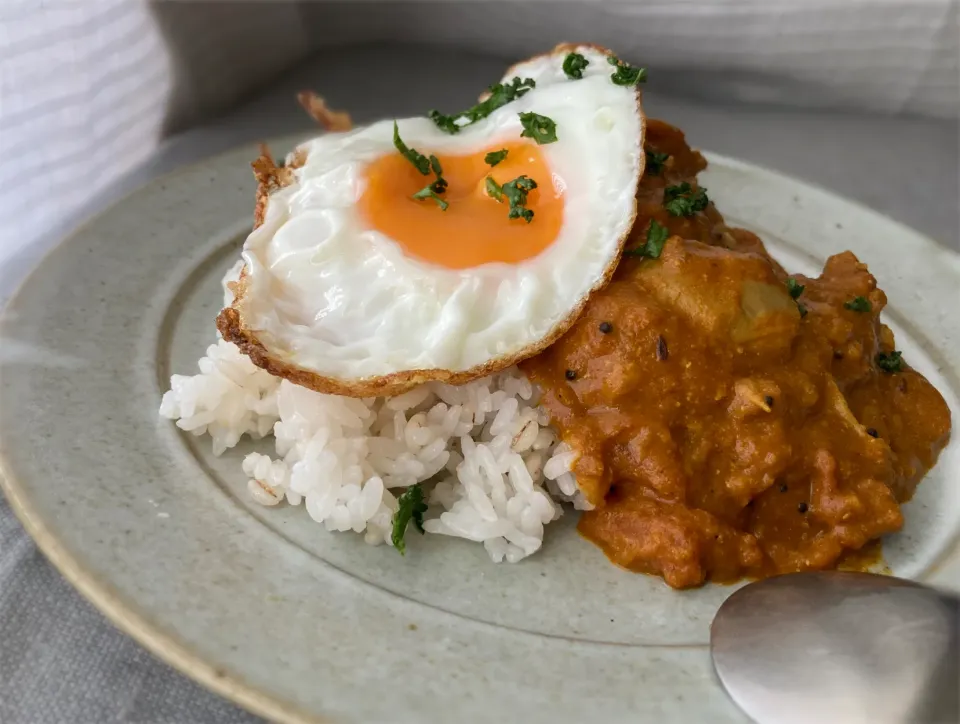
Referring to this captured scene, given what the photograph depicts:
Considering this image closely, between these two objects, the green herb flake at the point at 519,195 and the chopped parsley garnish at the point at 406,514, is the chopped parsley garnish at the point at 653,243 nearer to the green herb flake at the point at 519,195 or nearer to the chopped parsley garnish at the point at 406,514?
the green herb flake at the point at 519,195

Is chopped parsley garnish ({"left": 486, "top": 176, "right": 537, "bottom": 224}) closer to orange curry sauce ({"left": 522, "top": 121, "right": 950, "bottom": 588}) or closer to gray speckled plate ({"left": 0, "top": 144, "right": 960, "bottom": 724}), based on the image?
orange curry sauce ({"left": 522, "top": 121, "right": 950, "bottom": 588})

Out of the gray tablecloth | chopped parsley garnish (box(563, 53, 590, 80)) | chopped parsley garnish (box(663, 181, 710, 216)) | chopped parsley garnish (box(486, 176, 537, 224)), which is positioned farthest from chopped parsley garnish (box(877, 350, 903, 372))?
the gray tablecloth

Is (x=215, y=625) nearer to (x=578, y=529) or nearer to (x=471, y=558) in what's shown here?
(x=471, y=558)

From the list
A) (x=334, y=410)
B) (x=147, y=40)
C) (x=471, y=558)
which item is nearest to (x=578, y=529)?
(x=471, y=558)

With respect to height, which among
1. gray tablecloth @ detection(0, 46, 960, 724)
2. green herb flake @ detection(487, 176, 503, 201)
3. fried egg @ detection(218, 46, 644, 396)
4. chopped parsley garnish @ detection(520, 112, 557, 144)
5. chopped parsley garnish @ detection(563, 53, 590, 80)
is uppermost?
chopped parsley garnish @ detection(563, 53, 590, 80)

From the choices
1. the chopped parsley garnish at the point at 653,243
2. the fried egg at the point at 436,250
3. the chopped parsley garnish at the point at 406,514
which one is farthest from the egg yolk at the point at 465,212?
the chopped parsley garnish at the point at 406,514

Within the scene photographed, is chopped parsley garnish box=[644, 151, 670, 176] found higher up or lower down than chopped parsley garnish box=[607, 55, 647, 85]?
lower down

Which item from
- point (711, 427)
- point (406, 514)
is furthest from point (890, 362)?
point (406, 514)
